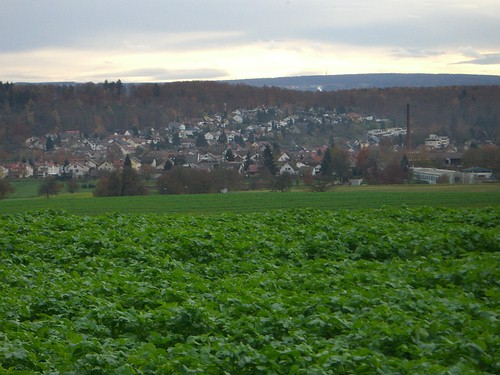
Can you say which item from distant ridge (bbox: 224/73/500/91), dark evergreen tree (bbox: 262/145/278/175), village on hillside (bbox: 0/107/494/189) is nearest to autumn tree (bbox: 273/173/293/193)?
village on hillside (bbox: 0/107/494/189)

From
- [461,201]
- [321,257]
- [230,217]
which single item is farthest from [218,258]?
[461,201]

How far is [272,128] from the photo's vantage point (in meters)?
118

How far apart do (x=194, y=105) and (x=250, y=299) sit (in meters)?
118

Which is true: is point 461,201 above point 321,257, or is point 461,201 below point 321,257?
below

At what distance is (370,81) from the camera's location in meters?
140

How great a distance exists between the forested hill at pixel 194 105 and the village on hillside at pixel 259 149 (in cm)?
201

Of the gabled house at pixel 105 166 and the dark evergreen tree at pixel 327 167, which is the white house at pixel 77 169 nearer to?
the gabled house at pixel 105 166

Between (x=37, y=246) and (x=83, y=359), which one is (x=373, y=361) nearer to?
(x=83, y=359)

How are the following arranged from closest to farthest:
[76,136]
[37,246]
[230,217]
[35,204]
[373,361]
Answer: [373,361] → [37,246] → [230,217] → [35,204] → [76,136]

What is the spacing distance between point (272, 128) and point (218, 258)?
104880 mm

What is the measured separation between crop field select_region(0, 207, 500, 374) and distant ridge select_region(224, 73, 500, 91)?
103460 mm

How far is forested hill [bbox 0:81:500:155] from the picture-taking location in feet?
336

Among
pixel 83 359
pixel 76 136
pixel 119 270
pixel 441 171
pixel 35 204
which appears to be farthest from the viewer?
pixel 76 136

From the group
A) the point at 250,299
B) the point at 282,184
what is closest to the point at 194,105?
the point at 282,184
